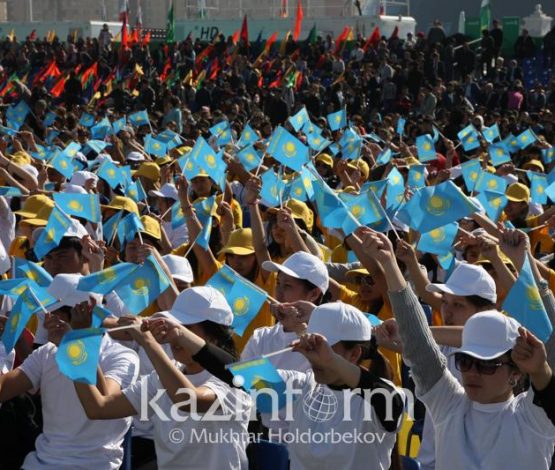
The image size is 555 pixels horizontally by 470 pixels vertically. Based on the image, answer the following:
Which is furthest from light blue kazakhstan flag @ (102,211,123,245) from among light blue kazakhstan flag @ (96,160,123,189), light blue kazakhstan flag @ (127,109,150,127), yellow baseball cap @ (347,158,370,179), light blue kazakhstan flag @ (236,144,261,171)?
light blue kazakhstan flag @ (127,109,150,127)

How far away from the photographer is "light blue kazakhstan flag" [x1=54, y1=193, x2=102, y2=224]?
845 cm

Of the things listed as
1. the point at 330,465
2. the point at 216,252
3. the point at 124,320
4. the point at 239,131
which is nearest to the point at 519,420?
the point at 330,465

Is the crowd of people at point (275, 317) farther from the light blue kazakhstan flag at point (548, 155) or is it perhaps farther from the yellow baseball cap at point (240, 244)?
the light blue kazakhstan flag at point (548, 155)

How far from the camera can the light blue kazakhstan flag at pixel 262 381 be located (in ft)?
14.4

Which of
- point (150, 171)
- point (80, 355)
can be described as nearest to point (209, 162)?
point (150, 171)

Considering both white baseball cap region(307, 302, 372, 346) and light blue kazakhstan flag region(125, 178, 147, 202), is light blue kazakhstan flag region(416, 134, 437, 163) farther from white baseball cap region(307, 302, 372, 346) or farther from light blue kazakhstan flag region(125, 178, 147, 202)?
white baseball cap region(307, 302, 372, 346)

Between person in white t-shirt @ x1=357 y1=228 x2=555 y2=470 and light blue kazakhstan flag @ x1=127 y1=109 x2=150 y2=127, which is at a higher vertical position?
person in white t-shirt @ x1=357 y1=228 x2=555 y2=470

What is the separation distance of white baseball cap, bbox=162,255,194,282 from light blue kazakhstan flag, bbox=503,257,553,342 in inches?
86.6

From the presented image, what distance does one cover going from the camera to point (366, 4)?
42.6m

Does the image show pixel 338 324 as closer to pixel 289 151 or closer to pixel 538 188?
pixel 289 151

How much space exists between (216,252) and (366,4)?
3504 centimetres

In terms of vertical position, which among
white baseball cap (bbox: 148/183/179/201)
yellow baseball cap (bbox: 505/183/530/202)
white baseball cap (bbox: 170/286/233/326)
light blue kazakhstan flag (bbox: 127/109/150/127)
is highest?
white baseball cap (bbox: 170/286/233/326)

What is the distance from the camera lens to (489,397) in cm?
412

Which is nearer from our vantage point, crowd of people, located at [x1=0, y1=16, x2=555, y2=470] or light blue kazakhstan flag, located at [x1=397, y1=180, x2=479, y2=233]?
crowd of people, located at [x1=0, y1=16, x2=555, y2=470]
